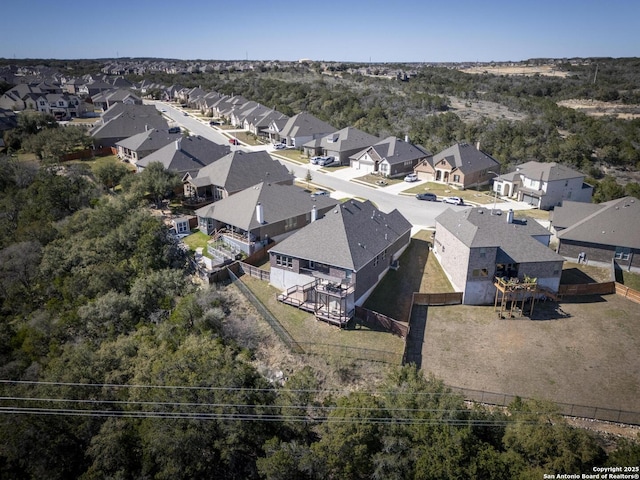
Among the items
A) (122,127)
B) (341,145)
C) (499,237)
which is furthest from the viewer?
(122,127)

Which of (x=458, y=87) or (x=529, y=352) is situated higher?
(x=458, y=87)

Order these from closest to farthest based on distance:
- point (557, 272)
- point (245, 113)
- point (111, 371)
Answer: point (111, 371) → point (557, 272) → point (245, 113)

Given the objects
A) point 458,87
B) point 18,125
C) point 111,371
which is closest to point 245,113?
point 18,125

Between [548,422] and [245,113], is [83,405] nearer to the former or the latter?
[548,422]

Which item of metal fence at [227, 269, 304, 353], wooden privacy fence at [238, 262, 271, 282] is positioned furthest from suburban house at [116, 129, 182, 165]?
metal fence at [227, 269, 304, 353]

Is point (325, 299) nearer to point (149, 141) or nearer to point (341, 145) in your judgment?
point (341, 145)

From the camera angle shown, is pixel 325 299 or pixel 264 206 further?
pixel 264 206

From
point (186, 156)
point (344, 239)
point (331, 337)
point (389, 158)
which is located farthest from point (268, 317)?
point (389, 158)
